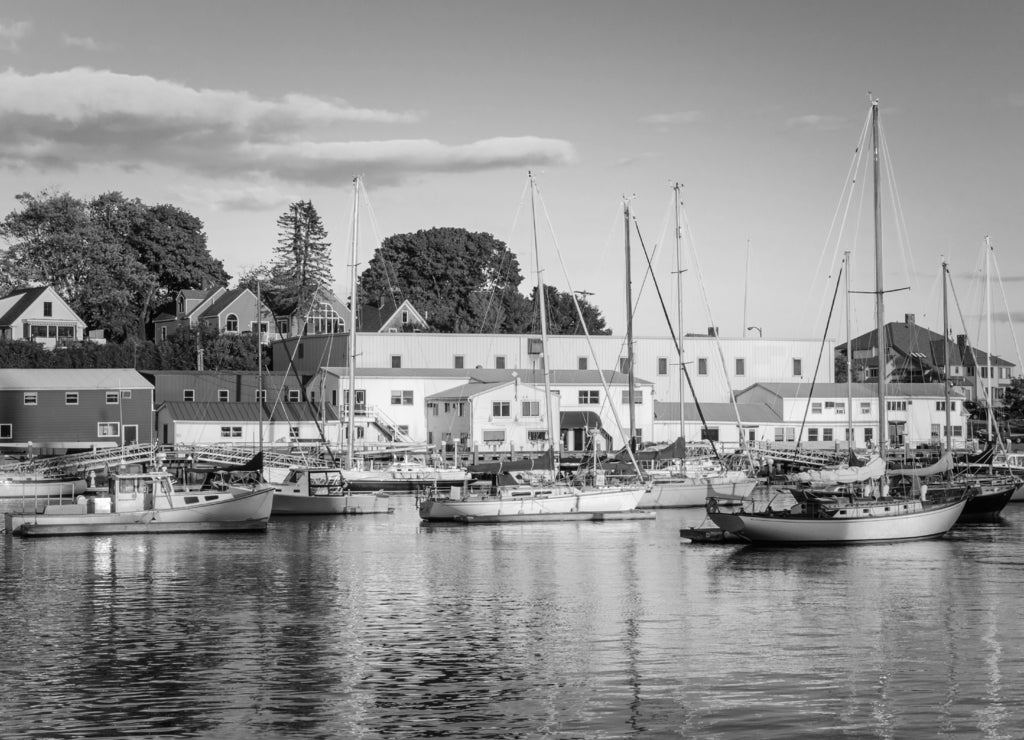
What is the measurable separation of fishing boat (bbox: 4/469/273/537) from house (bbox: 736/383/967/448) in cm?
5666

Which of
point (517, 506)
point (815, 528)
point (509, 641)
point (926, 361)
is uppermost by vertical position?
point (926, 361)

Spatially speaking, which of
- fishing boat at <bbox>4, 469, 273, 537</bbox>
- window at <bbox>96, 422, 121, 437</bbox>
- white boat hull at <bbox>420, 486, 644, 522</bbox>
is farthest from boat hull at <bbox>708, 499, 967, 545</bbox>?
window at <bbox>96, 422, 121, 437</bbox>

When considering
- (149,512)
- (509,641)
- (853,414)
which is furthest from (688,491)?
(853,414)

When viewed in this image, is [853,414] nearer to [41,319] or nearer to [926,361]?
[926,361]

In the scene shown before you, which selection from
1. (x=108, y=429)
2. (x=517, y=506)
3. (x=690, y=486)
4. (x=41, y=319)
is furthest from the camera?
(x=41, y=319)

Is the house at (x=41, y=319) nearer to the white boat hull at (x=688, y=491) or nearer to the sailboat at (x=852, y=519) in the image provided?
the white boat hull at (x=688, y=491)

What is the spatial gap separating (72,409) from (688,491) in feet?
154

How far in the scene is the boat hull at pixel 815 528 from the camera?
5097 cm

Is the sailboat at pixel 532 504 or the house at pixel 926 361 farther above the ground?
the house at pixel 926 361

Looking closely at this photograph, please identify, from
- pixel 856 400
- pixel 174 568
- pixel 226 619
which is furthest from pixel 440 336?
pixel 226 619

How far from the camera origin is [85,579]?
42750 mm

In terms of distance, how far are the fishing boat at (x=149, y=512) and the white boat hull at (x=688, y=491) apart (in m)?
21.8

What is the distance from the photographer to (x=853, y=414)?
109312mm

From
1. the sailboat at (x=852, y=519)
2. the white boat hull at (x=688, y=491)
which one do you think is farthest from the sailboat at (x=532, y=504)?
the sailboat at (x=852, y=519)
